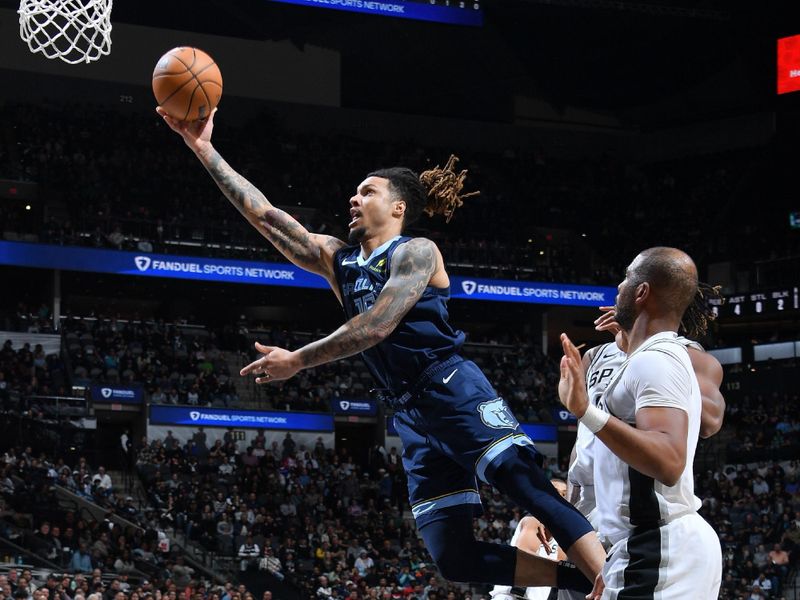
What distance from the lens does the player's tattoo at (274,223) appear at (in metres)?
5.83

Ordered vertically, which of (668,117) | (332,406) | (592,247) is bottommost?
(332,406)

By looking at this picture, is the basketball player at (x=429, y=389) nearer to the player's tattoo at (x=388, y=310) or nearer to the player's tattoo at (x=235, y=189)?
the player's tattoo at (x=388, y=310)

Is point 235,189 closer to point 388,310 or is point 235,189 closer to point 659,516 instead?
point 388,310

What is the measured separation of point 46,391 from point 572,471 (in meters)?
21.9

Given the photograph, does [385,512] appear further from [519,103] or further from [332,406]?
[519,103]

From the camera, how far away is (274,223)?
586 cm

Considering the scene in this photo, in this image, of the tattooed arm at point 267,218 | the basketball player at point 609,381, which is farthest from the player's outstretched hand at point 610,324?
the tattooed arm at point 267,218

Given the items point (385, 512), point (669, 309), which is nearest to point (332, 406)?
point (385, 512)

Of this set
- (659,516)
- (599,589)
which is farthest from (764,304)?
(659,516)

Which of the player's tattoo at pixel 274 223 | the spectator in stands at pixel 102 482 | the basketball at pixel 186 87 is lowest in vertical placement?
the spectator in stands at pixel 102 482

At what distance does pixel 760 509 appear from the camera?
82.7 ft

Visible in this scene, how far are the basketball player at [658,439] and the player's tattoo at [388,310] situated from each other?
1218 mm
